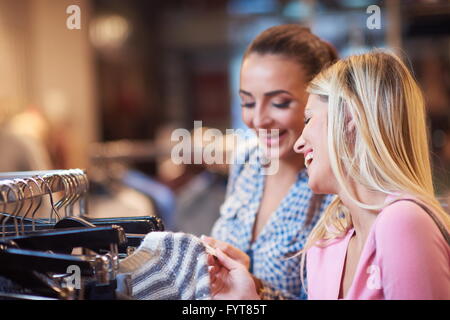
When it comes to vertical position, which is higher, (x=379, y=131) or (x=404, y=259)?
(x=379, y=131)

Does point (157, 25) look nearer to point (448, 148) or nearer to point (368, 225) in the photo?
point (448, 148)

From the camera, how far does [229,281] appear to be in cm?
101

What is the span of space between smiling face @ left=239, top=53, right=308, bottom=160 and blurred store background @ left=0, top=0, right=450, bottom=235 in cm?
24

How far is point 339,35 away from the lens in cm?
451

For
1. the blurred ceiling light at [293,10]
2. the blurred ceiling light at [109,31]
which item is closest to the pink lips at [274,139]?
the blurred ceiling light at [293,10]

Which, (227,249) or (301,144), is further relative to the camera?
(227,249)

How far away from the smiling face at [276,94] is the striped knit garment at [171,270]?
0.48 m

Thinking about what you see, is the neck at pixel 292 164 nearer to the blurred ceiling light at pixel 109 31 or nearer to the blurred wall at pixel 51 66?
the blurred wall at pixel 51 66

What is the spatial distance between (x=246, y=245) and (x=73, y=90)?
4300 mm

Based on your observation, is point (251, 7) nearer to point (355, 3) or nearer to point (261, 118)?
point (355, 3)

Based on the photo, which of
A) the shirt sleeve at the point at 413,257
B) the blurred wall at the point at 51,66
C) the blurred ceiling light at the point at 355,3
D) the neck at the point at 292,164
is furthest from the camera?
the blurred wall at the point at 51,66

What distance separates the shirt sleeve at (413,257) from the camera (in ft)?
2.67

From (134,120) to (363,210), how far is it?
5.79 metres

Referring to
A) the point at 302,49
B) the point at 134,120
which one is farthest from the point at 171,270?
the point at 134,120
